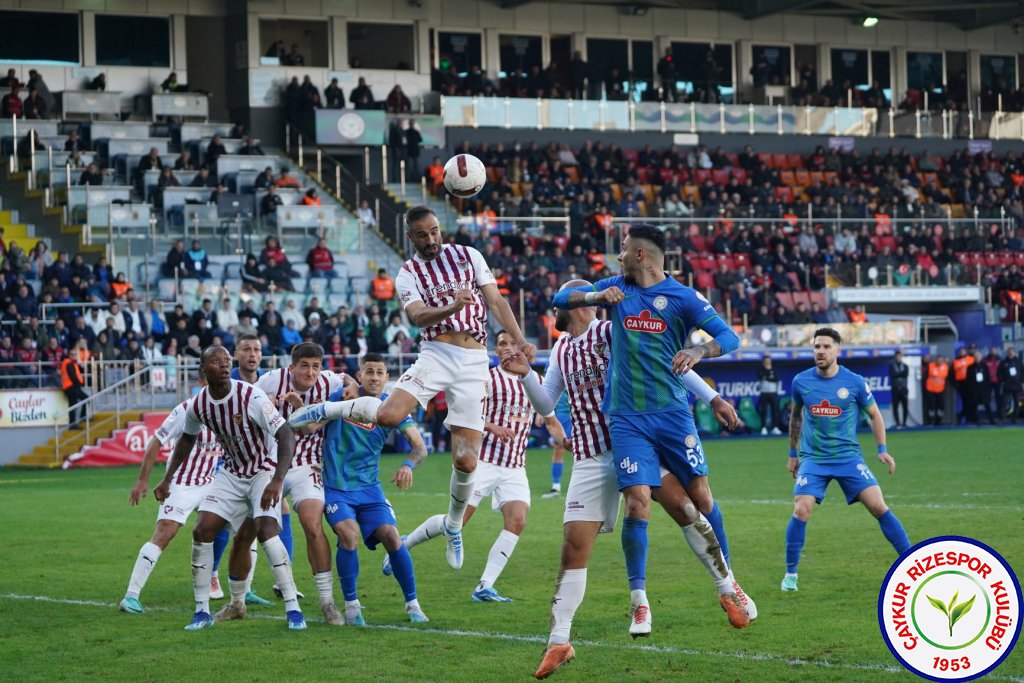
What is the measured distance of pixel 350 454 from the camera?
10.8m

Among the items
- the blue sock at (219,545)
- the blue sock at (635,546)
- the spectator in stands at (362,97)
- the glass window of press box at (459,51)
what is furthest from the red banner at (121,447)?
the glass window of press box at (459,51)

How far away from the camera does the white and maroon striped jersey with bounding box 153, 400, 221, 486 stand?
1148 centimetres

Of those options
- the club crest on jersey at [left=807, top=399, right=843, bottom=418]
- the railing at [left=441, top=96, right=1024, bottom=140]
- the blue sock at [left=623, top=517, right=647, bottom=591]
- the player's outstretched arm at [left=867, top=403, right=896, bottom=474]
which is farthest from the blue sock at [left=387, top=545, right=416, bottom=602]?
the railing at [left=441, top=96, right=1024, bottom=140]

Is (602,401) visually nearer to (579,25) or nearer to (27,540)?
(27,540)

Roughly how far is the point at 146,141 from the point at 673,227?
1302 cm

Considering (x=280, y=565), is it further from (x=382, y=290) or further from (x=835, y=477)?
(x=382, y=290)

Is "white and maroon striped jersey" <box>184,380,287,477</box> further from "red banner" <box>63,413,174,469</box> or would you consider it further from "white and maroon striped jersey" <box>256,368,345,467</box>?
"red banner" <box>63,413,174,469</box>

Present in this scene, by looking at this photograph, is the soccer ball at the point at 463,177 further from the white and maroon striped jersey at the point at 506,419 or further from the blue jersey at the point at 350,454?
the white and maroon striped jersey at the point at 506,419

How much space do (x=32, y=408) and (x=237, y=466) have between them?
1813cm

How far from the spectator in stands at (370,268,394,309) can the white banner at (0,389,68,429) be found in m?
7.39

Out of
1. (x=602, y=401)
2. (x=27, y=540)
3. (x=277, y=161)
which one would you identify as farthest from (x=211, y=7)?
(x=602, y=401)

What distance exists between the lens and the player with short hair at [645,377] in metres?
8.49

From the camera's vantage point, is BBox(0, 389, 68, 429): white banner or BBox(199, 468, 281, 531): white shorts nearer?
BBox(199, 468, 281, 531): white shorts

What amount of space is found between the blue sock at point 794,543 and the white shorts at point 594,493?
3.06 metres
